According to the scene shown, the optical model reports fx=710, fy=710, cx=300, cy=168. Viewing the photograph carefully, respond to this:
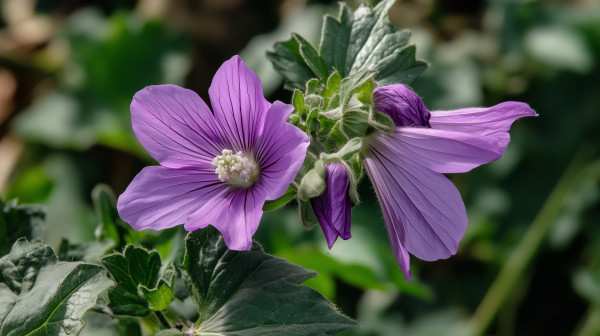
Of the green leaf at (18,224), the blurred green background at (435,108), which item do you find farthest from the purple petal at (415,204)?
the blurred green background at (435,108)

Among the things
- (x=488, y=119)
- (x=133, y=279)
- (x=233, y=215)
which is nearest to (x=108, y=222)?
(x=133, y=279)

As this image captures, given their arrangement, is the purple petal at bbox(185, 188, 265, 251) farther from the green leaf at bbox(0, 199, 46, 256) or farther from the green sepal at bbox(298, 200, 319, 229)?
the green leaf at bbox(0, 199, 46, 256)

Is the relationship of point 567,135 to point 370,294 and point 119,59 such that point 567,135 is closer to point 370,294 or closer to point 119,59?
point 370,294

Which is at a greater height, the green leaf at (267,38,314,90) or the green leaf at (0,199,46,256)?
the green leaf at (267,38,314,90)

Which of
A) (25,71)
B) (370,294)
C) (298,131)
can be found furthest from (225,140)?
(25,71)

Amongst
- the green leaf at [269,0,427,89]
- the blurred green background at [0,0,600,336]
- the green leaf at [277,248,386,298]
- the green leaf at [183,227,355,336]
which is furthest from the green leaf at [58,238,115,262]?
the blurred green background at [0,0,600,336]

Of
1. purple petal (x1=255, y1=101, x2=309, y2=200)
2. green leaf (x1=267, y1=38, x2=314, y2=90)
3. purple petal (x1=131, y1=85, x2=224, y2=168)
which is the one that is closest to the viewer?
purple petal (x1=255, y1=101, x2=309, y2=200)

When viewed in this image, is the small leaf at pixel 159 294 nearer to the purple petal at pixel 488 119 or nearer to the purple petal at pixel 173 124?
the purple petal at pixel 173 124
